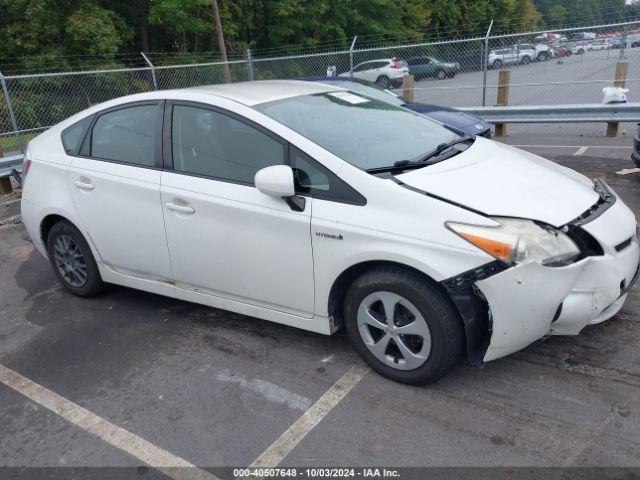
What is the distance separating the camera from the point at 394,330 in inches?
119

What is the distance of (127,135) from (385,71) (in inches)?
560

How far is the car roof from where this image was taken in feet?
12.0

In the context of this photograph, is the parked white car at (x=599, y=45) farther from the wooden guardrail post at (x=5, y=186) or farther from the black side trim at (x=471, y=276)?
the wooden guardrail post at (x=5, y=186)

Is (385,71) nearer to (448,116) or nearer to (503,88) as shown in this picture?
(503,88)

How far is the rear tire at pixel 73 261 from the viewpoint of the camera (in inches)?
172

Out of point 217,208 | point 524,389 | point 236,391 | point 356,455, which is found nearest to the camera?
point 356,455

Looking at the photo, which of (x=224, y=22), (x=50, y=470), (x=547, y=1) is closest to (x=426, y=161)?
(x=50, y=470)

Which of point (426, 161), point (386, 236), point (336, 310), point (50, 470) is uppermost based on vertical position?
point (426, 161)

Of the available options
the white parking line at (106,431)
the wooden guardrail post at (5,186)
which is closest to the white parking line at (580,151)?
the white parking line at (106,431)

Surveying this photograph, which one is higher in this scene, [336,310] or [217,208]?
[217,208]

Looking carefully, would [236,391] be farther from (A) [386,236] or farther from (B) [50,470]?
(A) [386,236]

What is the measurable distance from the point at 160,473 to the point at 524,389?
6.17 ft

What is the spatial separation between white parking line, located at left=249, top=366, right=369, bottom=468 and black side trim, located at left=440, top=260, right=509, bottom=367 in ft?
2.23

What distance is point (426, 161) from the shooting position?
11.0ft
